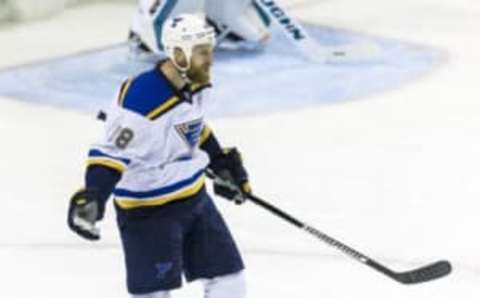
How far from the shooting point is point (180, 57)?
6.44ft

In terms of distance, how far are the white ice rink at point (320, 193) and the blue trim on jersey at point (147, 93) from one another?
2.58ft

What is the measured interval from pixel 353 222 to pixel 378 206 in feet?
0.60

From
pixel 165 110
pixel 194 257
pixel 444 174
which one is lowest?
pixel 444 174

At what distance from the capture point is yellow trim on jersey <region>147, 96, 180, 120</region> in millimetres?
1934

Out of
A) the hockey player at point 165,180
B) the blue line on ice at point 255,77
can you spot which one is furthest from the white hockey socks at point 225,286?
the blue line on ice at point 255,77

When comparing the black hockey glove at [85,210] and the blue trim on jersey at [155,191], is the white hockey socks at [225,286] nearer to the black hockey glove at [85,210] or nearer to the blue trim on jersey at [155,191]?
the blue trim on jersey at [155,191]

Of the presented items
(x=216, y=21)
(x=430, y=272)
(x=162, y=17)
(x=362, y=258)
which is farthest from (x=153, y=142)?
(x=216, y=21)

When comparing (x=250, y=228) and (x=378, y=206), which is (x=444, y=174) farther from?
(x=250, y=228)

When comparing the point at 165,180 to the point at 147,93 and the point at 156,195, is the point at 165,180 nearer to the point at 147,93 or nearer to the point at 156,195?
the point at 156,195

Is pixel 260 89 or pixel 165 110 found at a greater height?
pixel 165 110

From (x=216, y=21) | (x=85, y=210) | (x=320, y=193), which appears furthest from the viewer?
(x=216, y=21)

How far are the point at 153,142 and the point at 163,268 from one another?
0.77 ft

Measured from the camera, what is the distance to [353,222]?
311 centimetres

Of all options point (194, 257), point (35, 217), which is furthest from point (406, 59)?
point (194, 257)
